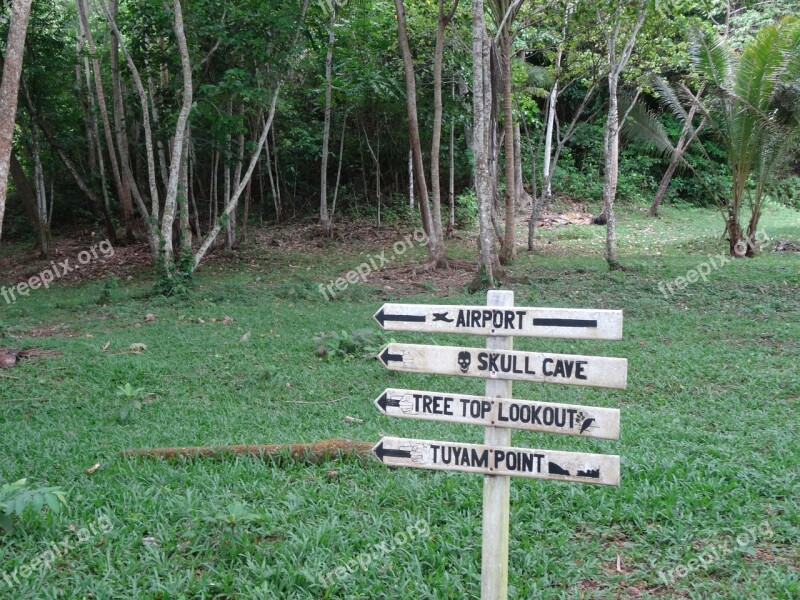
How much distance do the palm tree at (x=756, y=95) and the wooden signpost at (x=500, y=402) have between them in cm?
1096

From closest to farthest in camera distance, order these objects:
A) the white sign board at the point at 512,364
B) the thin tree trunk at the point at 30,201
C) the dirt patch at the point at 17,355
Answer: the white sign board at the point at 512,364 → the dirt patch at the point at 17,355 → the thin tree trunk at the point at 30,201

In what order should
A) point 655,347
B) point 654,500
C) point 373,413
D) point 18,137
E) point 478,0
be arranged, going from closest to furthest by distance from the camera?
point 654,500 → point 373,413 → point 655,347 → point 478,0 → point 18,137

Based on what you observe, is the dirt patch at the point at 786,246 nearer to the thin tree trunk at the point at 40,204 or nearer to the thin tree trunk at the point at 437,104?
the thin tree trunk at the point at 437,104

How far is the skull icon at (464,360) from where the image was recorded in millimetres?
2432

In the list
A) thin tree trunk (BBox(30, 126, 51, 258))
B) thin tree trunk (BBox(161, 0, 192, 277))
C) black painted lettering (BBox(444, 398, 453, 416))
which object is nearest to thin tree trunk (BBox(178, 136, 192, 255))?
thin tree trunk (BBox(161, 0, 192, 277))

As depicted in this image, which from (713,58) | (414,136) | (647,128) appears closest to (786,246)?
(647,128)

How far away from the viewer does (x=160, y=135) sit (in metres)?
13.0

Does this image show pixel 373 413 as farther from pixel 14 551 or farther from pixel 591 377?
pixel 591 377

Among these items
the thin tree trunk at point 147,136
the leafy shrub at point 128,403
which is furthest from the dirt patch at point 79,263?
the leafy shrub at point 128,403

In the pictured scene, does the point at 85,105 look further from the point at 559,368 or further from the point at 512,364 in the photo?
the point at 559,368

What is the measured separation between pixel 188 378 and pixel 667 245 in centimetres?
1304

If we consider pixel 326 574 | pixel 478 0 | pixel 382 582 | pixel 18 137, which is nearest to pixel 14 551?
pixel 326 574

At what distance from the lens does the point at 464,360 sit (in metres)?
2.45

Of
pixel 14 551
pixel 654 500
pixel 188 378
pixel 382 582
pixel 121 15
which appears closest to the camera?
pixel 382 582
